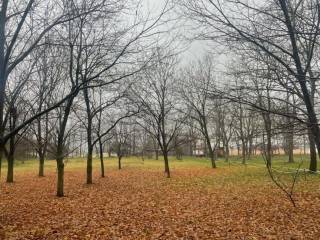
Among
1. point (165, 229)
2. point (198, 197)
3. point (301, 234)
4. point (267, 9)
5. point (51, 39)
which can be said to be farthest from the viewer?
point (198, 197)

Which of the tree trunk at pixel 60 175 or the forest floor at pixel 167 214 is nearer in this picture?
the forest floor at pixel 167 214

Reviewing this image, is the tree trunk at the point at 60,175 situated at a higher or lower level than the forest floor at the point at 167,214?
higher

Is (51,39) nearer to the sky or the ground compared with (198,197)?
nearer to the sky

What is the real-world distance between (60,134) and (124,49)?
875 centimetres

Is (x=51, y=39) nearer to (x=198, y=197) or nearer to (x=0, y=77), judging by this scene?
(x=0, y=77)

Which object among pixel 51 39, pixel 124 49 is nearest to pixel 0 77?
pixel 51 39

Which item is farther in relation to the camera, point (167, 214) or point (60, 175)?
point (60, 175)

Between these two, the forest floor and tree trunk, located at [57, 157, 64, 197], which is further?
tree trunk, located at [57, 157, 64, 197]

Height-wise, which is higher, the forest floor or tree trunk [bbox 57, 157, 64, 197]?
tree trunk [bbox 57, 157, 64, 197]

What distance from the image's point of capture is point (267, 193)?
52.1ft

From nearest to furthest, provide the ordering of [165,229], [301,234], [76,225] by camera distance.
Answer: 1. [301,234]
2. [165,229]
3. [76,225]

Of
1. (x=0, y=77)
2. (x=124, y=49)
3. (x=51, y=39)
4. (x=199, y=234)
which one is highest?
(x=51, y=39)

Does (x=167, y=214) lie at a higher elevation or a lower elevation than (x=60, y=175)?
lower

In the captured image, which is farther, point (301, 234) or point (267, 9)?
point (301, 234)
